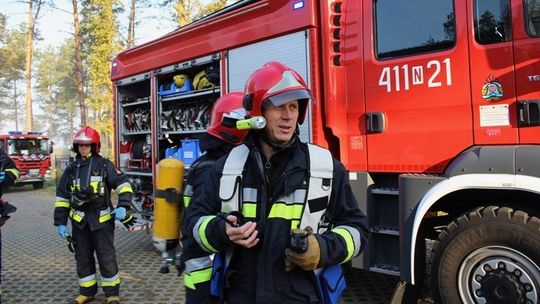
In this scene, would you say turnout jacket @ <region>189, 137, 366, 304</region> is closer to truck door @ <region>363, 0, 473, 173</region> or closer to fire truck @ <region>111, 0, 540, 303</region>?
fire truck @ <region>111, 0, 540, 303</region>

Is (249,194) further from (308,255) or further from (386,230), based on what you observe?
(386,230)

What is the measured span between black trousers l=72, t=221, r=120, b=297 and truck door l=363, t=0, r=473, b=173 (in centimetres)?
257

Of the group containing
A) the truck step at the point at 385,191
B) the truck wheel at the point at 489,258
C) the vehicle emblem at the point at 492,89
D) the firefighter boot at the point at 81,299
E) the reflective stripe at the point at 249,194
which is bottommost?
the firefighter boot at the point at 81,299

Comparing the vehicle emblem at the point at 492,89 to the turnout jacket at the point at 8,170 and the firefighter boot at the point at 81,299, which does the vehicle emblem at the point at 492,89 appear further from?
the turnout jacket at the point at 8,170

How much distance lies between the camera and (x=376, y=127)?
12.4ft

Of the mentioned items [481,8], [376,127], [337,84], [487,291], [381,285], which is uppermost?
[481,8]

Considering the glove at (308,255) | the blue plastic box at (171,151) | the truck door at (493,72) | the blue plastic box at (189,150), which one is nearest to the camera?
the glove at (308,255)

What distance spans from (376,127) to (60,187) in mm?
3053

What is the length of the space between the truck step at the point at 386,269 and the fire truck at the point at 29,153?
672 inches

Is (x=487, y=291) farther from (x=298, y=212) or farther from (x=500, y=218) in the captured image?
(x=298, y=212)

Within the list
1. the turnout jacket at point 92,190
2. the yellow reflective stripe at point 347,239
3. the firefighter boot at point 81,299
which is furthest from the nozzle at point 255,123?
the firefighter boot at point 81,299

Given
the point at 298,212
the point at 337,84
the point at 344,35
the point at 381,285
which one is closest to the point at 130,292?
the point at 381,285

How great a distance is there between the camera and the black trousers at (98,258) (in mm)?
4430

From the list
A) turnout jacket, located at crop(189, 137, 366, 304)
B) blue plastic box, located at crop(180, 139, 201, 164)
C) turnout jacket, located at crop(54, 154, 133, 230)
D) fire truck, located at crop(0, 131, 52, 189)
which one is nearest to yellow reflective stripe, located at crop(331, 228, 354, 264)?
turnout jacket, located at crop(189, 137, 366, 304)
